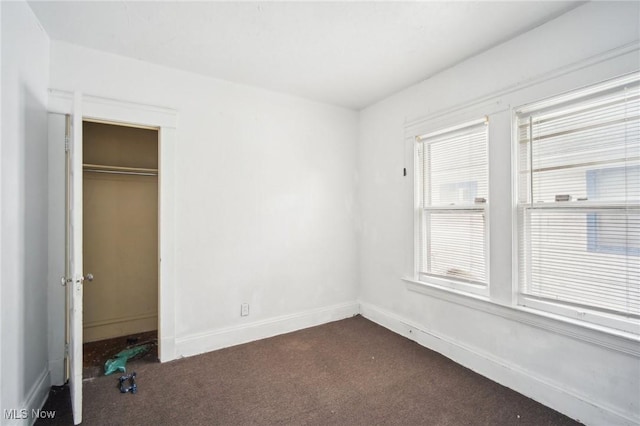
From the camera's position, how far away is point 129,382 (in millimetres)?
2344

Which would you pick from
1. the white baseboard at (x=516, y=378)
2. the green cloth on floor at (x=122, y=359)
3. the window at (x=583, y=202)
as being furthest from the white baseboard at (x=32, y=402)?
the window at (x=583, y=202)

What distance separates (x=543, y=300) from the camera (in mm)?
2146

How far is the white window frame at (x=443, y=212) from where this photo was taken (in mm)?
2504

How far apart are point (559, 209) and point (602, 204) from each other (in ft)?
0.79

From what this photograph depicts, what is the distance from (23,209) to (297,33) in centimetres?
217

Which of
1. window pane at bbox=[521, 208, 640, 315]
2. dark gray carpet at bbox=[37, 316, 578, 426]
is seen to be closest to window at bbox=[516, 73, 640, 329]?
window pane at bbox=[521, 208, 640, 315]

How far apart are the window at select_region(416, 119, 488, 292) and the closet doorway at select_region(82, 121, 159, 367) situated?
2977 millimetres

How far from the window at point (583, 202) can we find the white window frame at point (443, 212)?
272 millimetres

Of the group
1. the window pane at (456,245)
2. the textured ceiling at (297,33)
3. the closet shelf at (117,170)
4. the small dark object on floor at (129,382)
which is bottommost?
the small dark object on floor at (129,382)

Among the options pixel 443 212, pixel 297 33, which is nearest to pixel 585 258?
pixel 443 212

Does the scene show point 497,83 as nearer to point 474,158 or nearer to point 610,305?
point 474,158

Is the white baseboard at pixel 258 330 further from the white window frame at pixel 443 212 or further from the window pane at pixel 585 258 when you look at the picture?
the window pane at pixel 585 258

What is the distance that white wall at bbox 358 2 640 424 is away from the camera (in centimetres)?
179

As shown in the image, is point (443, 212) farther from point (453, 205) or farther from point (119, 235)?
point (119, 235)
